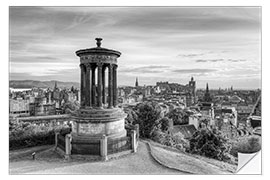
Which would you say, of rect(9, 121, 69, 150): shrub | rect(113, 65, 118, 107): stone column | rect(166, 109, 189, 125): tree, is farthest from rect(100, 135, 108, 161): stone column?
rect(166, 109, 189, 125): tree

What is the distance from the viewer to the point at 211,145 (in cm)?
1430

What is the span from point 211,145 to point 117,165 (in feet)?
24.6

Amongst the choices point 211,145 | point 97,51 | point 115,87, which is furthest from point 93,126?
point 211,145

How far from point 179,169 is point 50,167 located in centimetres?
523

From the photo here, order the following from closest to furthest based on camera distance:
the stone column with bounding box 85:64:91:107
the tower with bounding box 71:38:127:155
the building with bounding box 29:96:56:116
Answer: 1. the tower with bounding box 71:38:127:155
2. the stone column with bounding box 85:64:91:107
3. the building with bounding box 29:96:56:116

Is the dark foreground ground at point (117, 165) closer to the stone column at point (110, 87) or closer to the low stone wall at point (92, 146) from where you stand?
the low stone wall at point (92, 146)

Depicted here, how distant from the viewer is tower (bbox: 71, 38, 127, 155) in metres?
10.4

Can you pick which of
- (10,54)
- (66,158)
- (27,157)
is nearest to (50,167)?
(66,158)

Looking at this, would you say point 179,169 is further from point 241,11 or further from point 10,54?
point 10,54

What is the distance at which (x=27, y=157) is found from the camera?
10.7m

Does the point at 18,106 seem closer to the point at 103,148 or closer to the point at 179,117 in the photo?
the point at 103,148

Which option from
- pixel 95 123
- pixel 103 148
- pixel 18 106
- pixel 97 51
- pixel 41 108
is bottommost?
pixel 41 108

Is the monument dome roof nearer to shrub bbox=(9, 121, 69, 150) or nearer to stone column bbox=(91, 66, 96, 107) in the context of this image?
stone column bbox=(91, 66, 96, 107)

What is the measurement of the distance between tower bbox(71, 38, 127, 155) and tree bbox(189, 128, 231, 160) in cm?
605
